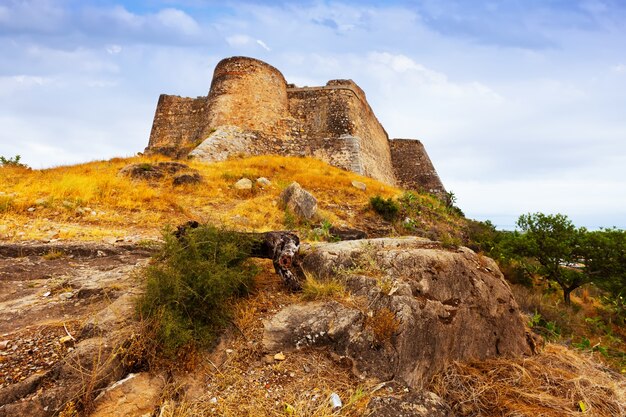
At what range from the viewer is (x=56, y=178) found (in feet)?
29.7

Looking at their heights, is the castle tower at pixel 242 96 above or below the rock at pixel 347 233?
above

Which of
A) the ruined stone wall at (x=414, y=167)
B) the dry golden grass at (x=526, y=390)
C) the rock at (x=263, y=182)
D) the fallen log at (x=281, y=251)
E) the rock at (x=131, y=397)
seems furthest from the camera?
the ruined stone wall at (x=414, y=167)

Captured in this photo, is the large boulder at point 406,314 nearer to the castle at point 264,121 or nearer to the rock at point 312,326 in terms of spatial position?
the rock at point 312,326

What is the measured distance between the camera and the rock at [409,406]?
2270 mm

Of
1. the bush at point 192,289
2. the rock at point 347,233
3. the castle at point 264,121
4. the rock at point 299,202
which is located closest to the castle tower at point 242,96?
the castle at point 264,121

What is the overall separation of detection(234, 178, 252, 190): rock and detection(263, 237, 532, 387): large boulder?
22.1 ft

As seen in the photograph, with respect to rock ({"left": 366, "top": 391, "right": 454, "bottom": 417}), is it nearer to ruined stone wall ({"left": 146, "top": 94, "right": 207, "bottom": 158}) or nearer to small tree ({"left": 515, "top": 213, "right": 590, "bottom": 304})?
small tree ({"left": 515, "top": 213, "right": 590, "bottom": 304})

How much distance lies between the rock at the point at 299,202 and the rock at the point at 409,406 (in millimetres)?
6301

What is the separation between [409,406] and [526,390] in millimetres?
1408

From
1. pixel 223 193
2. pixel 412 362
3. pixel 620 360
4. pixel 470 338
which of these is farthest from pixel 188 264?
pixel 620 360

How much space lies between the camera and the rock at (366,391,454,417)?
89.4 inches

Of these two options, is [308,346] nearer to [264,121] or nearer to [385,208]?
[385,208]

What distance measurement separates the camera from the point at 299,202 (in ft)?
28.9

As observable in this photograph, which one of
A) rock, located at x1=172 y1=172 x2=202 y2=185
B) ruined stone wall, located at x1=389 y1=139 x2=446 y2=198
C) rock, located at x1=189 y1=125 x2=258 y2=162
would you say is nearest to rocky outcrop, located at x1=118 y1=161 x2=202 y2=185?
rock, located at x1=172 y1=172 x2=202 y2=185
